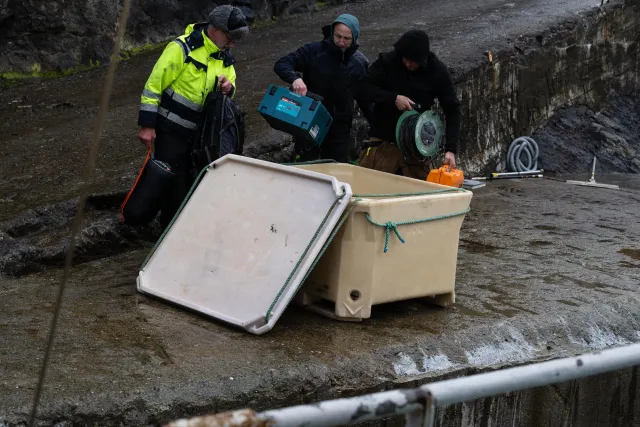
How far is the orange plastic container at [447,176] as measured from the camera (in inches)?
236

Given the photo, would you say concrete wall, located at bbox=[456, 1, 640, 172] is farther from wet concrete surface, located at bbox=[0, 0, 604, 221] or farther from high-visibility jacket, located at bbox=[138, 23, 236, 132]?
high-visibility jacket, located at bbox=[138, 23, 236, 132]

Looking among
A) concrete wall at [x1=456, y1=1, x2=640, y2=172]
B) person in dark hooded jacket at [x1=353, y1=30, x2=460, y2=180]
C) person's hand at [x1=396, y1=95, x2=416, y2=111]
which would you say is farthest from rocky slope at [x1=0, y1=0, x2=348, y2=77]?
person's hand at [x1=396, y1=95, x2=416, y2=111]

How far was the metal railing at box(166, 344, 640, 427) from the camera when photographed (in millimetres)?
1881

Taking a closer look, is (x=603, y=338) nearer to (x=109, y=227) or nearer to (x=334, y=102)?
(x=334, y=102)

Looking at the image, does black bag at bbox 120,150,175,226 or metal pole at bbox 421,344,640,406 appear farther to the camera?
black bag at bbox 120,150,175,226

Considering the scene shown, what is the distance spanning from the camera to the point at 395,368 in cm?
421

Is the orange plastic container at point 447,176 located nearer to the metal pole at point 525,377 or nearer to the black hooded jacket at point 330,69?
the black hooded jacket at point 330,69

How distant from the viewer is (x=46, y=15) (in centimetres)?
1002

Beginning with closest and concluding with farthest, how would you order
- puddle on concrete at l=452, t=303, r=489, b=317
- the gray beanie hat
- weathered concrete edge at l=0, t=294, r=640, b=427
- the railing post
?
the railing post, weathered concrete edge at l=0, t=294, r=640, b=427, puddle on concrete at l=452, t=303, r=489, b=317, the gray beanie hat

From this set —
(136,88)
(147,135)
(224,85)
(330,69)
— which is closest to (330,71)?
(330,69)

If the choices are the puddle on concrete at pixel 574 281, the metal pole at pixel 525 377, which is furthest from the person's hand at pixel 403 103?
the metal pole at pixel 525 377

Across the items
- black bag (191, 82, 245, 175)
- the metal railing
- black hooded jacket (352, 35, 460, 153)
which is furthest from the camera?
black hooded jacket (352, 35, 460, 153)

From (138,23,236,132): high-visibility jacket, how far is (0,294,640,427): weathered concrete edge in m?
2.10

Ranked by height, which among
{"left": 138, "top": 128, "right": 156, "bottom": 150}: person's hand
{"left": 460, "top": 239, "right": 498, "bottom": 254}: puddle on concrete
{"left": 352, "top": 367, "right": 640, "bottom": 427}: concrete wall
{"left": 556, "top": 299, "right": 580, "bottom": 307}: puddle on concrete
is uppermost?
{"left": 138, "top": 128, "right": 156, "bottom": 150}: person's hand
